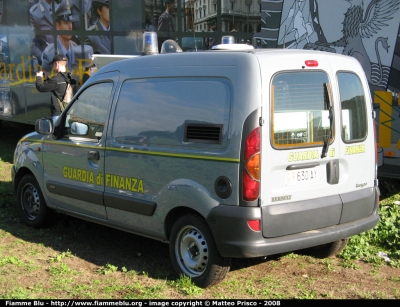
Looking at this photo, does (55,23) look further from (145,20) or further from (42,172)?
(42,172)

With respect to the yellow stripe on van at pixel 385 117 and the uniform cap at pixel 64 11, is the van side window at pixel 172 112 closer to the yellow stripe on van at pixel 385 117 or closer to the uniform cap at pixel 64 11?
the yellow stripe on van at pixel 385 117

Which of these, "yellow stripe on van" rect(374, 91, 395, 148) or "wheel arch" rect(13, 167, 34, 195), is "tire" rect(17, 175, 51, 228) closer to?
"wheel arch" rect(13, 167, 34, 195)

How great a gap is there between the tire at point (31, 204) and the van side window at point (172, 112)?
1.73 m

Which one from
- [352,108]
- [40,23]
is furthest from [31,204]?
[40,23]

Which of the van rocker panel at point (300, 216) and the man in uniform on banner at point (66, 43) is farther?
the man in uniform on banner at point (66, 43)

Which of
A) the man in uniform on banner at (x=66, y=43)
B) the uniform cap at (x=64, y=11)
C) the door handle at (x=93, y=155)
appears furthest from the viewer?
the uniform cap at (x=64, y=11)

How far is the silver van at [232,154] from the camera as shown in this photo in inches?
186

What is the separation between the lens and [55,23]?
11391mm

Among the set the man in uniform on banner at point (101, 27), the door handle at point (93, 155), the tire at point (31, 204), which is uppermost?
the man in uniform on banner at point (101, 27)

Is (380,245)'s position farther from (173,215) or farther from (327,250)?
(173,215)

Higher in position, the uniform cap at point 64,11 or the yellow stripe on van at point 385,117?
the uniform cap at point 64,11

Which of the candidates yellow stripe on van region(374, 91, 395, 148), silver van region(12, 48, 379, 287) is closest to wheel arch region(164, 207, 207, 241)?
silver van region(12, 48, 379, 287)

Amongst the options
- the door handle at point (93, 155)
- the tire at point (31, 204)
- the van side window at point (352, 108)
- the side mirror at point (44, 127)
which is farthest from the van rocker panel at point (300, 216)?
the tire at point (31, 204)

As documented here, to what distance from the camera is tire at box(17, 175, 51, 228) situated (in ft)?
23.2
